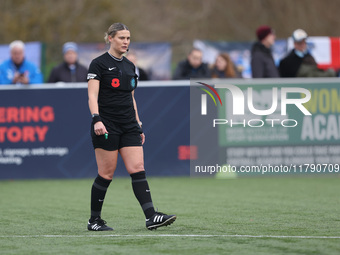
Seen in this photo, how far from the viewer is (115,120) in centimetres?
825

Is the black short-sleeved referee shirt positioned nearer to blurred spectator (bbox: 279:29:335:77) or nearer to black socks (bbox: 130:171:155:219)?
black socks (bbox: 130:171:155:219)

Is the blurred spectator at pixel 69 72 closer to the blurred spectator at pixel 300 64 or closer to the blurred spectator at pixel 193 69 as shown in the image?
the blurred spectator at pixel 193 69

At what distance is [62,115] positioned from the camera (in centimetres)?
1434

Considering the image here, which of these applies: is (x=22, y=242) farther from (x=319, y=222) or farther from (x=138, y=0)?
(x=138, y=0)

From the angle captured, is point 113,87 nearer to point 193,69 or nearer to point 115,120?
point 115,120

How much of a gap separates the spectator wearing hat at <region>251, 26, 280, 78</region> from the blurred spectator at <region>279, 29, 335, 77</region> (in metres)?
0.31

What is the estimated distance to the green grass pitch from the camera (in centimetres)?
712

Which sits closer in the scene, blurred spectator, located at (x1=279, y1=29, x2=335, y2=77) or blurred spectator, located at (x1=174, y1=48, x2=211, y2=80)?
blurred spectator, located at (x1=279, y1=29, x2=335, y2=77)

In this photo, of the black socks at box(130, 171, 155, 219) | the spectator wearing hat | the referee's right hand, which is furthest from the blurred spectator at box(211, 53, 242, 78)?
the referee's right hand

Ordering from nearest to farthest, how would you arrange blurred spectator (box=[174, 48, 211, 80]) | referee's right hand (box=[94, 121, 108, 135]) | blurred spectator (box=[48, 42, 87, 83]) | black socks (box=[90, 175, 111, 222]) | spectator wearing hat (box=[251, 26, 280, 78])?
referee's right hand (box=[94, 121, 108, 135])
black socks (box=[90, 175, 111, 222])
spectator wearing hat (box=[251, 26, 280, 78])
blurred spectator (box=[174, 48, 211, 80])
blurred spectator (box=[48, 42, 87, 83])

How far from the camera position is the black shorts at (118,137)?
820cm

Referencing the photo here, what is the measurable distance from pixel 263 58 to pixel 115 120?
22.0 ft

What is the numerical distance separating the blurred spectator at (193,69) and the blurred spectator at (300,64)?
135cm

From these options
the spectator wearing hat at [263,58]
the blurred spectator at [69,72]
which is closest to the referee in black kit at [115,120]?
the spectator wearing hat at [263,58]
